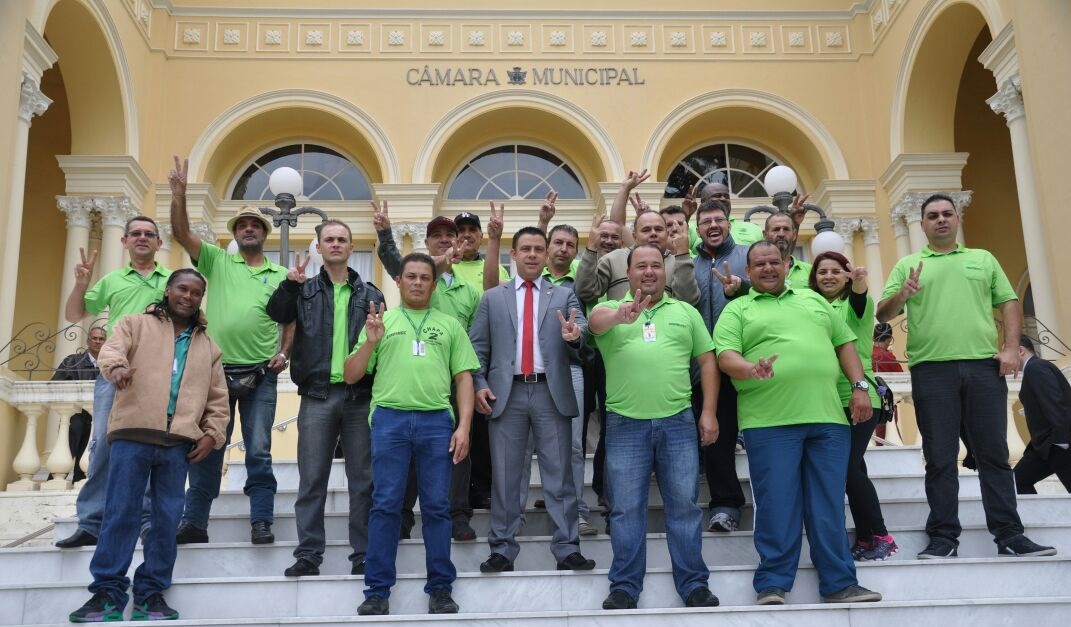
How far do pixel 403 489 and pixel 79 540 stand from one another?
6.19 feet

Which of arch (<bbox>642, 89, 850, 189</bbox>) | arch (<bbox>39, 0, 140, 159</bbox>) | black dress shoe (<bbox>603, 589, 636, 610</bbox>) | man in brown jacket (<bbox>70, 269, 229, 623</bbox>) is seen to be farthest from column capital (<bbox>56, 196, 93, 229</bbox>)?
black dress shoe (<bbox>603, 589, 636, 610</bbox>)

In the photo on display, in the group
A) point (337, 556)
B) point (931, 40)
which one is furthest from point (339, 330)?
point (931, 40)

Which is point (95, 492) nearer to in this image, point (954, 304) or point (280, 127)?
point (954, 304)

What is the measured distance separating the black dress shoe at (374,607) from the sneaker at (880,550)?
7.97 ft

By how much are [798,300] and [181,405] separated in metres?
3.07

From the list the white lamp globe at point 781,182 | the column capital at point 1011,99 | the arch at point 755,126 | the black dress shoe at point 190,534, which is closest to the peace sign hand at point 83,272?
the black dress shoe at point 190,534

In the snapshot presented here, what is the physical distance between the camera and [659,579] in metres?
4.59

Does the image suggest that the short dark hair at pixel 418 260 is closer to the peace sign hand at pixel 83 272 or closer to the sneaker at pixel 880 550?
the peace sign hand at pixel 83 272

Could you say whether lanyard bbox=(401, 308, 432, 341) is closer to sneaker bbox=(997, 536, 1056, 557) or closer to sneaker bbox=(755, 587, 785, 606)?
sneaker bbox=(755, 587, 785, 606)

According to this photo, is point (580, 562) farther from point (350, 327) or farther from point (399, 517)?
point (350, 327)

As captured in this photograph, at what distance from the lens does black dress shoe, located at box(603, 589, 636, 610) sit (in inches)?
171

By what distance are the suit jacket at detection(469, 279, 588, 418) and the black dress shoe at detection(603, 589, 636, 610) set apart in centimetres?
99

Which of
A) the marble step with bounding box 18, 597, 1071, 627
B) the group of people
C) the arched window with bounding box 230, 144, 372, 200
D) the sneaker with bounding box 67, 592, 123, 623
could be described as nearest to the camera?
the marble step with bounding box 18, 597, 1071, 627

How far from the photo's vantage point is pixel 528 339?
5.13 meters
